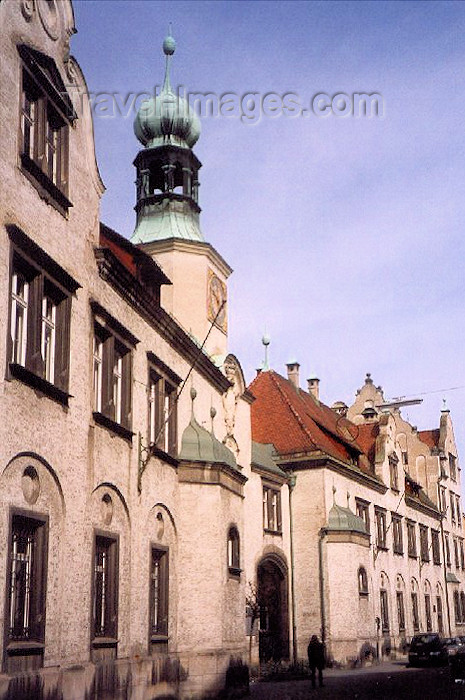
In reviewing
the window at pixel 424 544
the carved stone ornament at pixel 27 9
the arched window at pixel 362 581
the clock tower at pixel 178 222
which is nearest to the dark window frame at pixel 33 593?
the carved stone ornament at pixel 27 9

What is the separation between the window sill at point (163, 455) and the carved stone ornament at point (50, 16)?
9104 millimetres

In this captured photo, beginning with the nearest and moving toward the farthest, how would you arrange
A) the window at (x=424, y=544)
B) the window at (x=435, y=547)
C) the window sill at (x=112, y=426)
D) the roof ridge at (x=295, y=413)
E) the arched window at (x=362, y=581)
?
1. the window sill at (x=112, y=426)
2. the arched window at (x=362, y=581)
3. the roof ridge at (x=295, y=413)
4. the window at (x=424, y=544)
5. the window at (x=435, y=547)

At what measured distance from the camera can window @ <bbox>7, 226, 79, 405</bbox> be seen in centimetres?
1453

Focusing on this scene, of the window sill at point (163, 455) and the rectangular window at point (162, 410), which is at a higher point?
the rectangular window at point (162, 410)

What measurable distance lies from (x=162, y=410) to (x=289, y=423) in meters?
17.8

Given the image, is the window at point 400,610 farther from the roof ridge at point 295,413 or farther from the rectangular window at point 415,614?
the roof ridge at point 295,413

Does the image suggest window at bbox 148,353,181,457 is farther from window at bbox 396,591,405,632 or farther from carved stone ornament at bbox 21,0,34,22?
window at bbox 396,591,405,632

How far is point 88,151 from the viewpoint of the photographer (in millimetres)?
18312

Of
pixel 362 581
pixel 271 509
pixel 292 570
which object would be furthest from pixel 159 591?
pixel 362 581

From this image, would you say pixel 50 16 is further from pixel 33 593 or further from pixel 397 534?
pixel 397 534

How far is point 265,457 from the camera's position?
3700 centimetres

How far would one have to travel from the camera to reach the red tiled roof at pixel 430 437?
62.6 m

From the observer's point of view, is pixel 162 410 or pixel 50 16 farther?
pixel 162 410

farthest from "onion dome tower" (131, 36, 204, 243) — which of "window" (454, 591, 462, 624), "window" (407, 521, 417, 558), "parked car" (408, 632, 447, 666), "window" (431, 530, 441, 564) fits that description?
"window" (454, 591, 462, 624)
